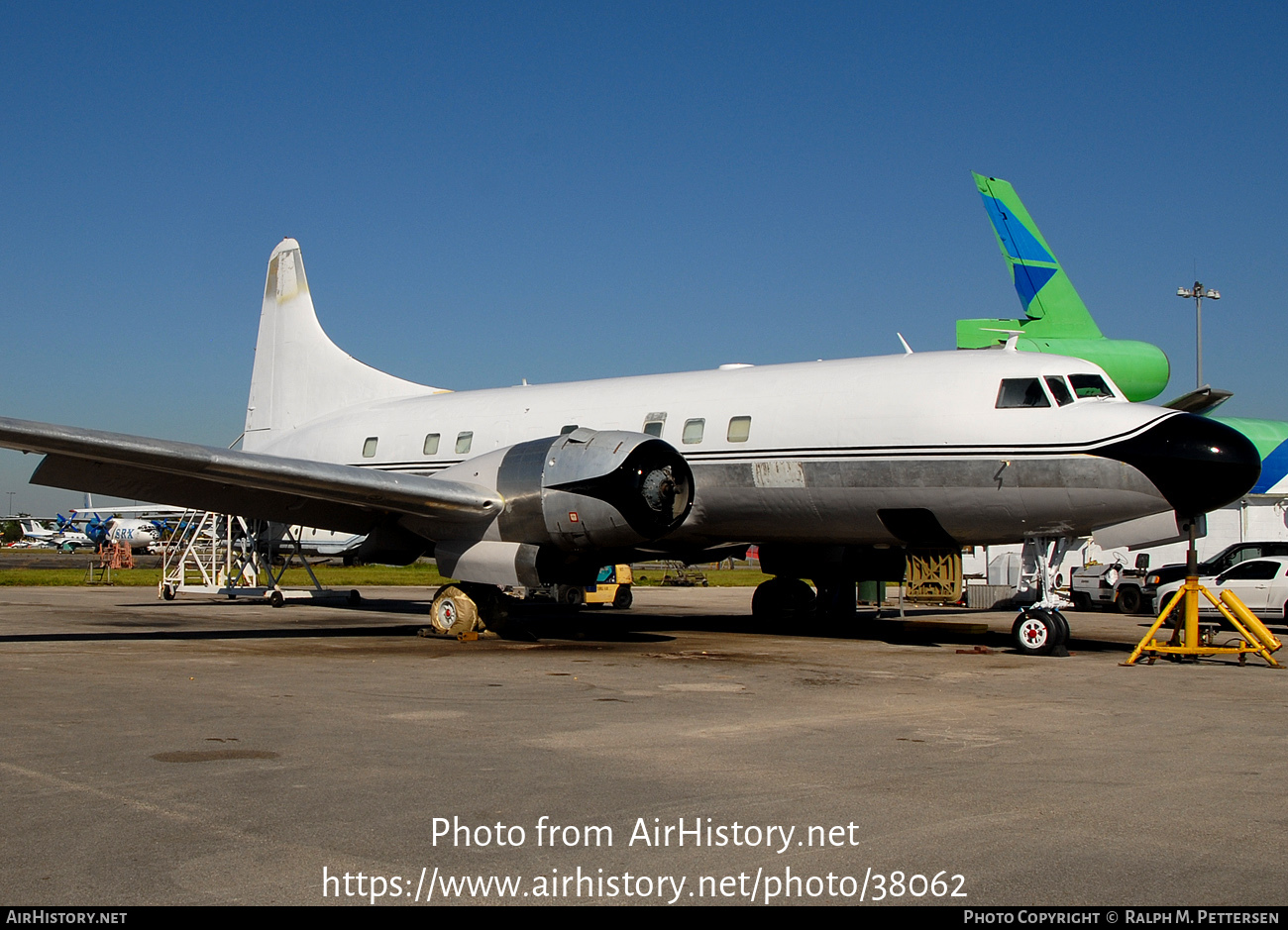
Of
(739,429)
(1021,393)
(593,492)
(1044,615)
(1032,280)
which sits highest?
(1032,280)

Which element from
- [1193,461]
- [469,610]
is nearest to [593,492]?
[469,610]

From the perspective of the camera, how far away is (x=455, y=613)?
17.3 m

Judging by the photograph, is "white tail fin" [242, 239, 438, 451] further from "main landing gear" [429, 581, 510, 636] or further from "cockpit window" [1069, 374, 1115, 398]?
"cockpit window" [1069, 374, 1115, 398]

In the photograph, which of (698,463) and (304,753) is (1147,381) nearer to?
(698,463)

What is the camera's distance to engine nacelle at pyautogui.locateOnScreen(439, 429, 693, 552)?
1528 cm

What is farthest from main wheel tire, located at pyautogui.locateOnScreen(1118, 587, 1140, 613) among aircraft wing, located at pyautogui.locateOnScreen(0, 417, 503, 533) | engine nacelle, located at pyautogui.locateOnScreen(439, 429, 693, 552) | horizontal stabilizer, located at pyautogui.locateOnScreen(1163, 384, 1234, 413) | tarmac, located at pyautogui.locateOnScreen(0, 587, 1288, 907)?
aircraft wing, located at pyautogui.locateOnScreen(0, 417, 503, 533)

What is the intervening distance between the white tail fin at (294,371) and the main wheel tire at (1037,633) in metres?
12.7

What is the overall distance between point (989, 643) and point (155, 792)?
13.5 metres

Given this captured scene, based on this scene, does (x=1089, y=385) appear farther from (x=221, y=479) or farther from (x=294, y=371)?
(x=294, y=371)

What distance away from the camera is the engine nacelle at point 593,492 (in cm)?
1528

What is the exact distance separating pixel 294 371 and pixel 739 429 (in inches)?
469

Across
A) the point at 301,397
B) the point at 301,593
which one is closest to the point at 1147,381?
the point at 301,397

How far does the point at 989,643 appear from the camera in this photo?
56.9 ft

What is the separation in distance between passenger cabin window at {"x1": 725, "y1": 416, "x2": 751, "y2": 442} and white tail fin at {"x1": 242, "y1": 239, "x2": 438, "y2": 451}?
328 inches
